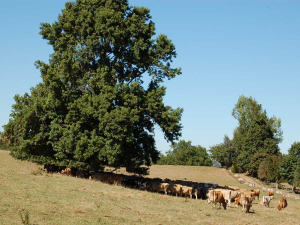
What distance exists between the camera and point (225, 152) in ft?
280

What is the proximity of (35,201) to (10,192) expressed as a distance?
199 cm

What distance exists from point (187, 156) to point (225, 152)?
39304 millimetres

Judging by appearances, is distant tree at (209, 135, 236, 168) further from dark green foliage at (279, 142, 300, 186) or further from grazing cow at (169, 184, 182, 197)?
grazing cow at (169, 184, 182, 197)

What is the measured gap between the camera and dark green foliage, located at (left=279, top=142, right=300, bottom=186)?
169 feet

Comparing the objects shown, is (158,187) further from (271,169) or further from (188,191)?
(271,169)

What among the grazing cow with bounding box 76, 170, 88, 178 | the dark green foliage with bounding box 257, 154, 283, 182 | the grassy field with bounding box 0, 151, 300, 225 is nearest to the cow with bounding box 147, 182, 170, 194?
the grassy field with bounding box 0, 151, 300, 225

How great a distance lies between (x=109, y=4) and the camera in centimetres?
3002

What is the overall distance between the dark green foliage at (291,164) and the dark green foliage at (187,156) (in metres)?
64.6

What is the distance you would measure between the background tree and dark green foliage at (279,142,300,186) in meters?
12.2

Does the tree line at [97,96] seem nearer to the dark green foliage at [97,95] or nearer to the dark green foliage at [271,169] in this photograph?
the dark green foliage at [97,95]

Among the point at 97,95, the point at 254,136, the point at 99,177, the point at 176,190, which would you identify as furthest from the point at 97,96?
the point at 254,136

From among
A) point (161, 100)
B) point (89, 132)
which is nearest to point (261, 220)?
point (161, 100)

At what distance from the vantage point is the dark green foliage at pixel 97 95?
27297 mm

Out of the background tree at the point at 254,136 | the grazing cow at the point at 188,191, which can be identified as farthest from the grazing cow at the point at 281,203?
the background tree at the point at 254,136
